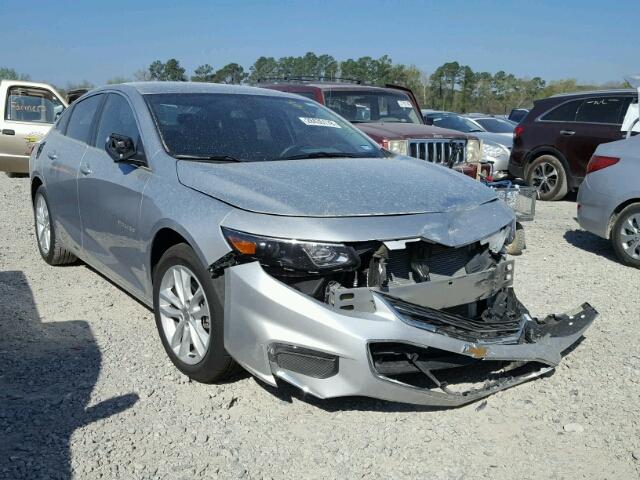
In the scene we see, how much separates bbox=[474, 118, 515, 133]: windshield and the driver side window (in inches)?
530

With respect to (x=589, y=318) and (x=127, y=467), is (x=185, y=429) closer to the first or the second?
(x=127, y=467)

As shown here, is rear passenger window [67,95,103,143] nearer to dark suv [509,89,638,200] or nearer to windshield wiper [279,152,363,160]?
windshield wiper [279,152,363,160]

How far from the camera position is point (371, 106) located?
940 centimetres

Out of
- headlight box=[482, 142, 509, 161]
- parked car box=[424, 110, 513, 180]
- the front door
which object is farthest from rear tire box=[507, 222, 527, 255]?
the front door

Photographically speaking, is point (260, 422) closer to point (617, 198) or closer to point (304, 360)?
point (304, 360)

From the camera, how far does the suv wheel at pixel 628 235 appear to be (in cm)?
681

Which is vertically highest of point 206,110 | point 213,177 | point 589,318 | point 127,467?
point 206,110

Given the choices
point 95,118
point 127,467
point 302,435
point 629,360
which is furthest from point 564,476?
point 95,118

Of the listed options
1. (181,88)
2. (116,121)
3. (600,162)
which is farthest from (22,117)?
(600,162)

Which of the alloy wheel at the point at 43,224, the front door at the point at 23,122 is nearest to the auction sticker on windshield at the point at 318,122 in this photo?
the alloy wheel at the point at 43,224

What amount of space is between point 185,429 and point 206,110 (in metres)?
2.20

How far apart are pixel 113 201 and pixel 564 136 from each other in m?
8.68

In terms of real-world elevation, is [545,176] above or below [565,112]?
below

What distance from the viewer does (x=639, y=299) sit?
5723mm
